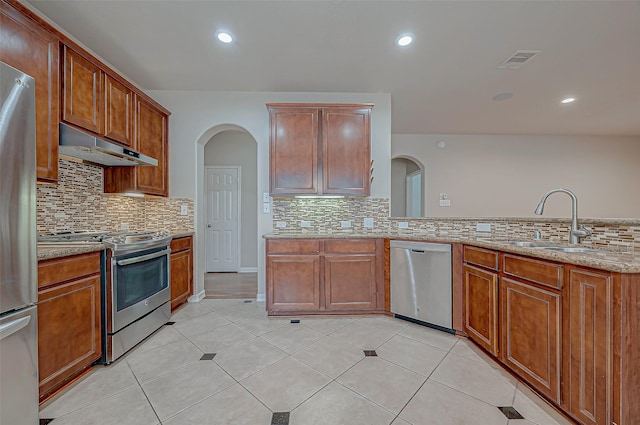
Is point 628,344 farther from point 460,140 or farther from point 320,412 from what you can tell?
point 460,140

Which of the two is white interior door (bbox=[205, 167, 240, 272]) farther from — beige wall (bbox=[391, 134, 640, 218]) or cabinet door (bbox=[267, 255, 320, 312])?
beige wall (bbox=[391, 134, 640, 218])

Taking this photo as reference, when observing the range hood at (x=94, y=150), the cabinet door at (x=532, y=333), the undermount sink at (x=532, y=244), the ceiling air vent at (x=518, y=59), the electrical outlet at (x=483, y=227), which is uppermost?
the ceiling air vent at (x=518, y=59)

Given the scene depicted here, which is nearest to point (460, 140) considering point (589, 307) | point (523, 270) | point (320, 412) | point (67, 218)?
point (523, 270)

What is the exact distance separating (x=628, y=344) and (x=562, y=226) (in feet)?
3.65

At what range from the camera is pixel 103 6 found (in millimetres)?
1911

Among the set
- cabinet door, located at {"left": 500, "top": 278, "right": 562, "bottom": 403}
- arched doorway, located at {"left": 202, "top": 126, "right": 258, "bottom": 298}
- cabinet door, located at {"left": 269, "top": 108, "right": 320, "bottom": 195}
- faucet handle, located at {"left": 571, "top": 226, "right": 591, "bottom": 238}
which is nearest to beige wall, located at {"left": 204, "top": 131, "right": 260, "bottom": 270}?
arched doorway, located at {"left": 202, "top": 126, "right": 258, "bottom": 298}

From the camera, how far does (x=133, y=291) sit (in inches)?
81.2

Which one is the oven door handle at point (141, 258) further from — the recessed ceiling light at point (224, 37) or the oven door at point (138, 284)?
the recessed ceiling light at point (224, 37)

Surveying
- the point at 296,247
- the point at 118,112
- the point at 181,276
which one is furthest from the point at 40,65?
the point at 296,247

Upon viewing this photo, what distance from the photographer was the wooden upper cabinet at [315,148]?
2885 mm

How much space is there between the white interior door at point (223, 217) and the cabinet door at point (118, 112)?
2.25m

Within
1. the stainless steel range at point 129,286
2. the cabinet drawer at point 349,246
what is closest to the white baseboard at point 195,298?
the stainless steel range at point 129,286

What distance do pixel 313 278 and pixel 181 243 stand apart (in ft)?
5.14

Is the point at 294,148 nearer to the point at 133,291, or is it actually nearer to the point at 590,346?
the point at 133,291
